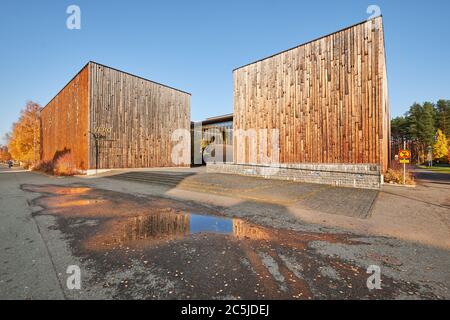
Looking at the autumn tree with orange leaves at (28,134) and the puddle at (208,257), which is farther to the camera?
the autumn tree with orange leaves at (28,134)

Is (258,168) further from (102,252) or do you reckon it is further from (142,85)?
(142,85)

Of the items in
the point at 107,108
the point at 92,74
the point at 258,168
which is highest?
the point at 92,74

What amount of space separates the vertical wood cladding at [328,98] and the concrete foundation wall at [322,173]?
0.41 m

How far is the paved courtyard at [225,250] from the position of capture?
8.01 ft

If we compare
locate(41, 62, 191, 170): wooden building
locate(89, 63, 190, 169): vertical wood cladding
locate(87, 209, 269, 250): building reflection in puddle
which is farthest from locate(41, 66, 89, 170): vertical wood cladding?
locate(87, 209, 269, 250): building reflection in puddle

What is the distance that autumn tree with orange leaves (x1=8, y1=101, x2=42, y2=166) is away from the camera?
33844mm

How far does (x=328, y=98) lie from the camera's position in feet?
37.9

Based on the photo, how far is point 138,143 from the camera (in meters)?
21.0

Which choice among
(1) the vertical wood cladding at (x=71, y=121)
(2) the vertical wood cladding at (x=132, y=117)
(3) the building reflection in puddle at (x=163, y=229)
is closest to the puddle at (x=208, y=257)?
(3) the building reflection in puddle at (x=163, y=229)

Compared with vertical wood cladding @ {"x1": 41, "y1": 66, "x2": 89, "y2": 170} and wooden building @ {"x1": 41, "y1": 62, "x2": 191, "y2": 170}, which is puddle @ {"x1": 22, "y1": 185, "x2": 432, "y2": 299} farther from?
vertical wood cladding @ {"x1": 41, "y1": 66, "x2": 89, "y2": 170}

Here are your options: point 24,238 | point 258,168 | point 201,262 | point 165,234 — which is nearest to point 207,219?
point 165,234

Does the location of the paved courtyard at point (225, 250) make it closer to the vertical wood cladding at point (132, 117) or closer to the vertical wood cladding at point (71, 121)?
the vertical wood cladding at point (132, 117)

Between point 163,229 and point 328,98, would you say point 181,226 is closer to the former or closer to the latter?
point 163,229
